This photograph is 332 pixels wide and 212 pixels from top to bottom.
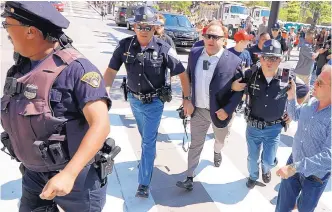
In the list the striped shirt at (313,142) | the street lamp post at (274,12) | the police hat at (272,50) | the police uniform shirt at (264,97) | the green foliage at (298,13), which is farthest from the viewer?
the green foliage at (298,13)

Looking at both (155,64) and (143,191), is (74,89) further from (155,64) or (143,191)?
(143,191)

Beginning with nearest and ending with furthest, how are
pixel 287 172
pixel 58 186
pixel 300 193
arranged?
pixel 58 186
pixel 287 172
pixel 300 193

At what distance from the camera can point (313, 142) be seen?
8.04ft

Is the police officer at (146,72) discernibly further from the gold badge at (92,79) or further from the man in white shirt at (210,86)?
the gold badge at (92,79)

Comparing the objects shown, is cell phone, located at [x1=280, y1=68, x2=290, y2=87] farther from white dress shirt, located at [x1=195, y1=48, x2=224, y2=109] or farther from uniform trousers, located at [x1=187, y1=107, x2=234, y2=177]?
uniform trousers, located at [x1=187, y1=107, x2=234, y2=177]

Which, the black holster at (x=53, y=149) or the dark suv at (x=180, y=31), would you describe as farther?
the dark suv at (x=180, y=31)

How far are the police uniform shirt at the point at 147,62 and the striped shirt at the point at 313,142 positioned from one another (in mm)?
1403

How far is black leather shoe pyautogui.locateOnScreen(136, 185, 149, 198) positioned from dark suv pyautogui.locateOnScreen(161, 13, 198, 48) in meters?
11.3

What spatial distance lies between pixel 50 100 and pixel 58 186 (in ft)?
1.56

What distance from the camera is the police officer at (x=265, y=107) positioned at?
3260mm

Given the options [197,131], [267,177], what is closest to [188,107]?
[197,131]

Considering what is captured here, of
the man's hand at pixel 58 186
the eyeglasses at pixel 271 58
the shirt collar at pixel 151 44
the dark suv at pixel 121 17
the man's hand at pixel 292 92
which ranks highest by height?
the shirt collar at pixel 151 44

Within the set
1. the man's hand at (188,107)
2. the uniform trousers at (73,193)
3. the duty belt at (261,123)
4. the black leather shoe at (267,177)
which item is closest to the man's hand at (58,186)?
the uniform trousers at (73,193)

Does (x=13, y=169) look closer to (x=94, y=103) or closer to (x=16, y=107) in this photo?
(x=16, y=107)
